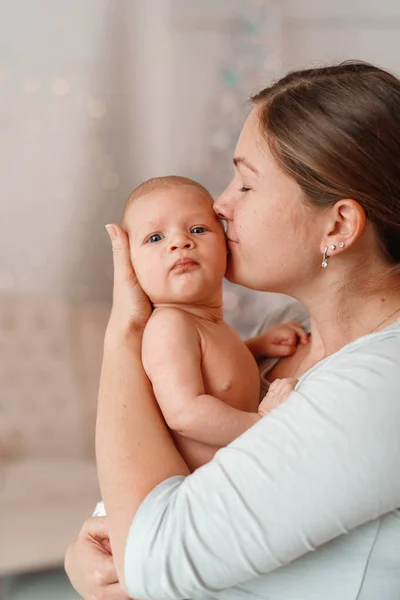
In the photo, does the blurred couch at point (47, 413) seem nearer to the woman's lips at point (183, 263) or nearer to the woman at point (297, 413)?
the woman at point (297, 413)

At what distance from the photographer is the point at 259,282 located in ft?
4.37

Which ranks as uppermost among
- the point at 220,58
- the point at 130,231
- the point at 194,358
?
the point at 220,58

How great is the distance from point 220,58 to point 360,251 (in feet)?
5.06

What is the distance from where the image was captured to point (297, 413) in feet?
3.29

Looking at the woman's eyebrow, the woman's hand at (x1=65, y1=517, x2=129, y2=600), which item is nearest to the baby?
the woman's eyebrow

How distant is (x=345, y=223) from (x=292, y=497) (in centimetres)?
48

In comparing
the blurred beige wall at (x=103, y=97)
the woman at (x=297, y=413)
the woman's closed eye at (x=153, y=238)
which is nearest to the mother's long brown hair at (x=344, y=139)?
the woman at (x=297, y=413)

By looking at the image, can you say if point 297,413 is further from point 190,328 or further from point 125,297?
point 125,297

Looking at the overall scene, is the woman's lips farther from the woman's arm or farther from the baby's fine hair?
the woman's arm

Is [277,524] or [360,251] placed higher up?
[360,251]

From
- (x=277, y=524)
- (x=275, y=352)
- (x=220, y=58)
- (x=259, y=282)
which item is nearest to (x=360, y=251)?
(x=259, y=282)

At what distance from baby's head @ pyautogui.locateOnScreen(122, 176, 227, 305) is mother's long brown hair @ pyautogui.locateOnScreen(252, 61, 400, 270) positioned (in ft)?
0.68

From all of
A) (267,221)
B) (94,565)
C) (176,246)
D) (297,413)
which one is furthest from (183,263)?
(94,565)

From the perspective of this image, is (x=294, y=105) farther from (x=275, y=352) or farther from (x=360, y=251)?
(x=275, y=352)
